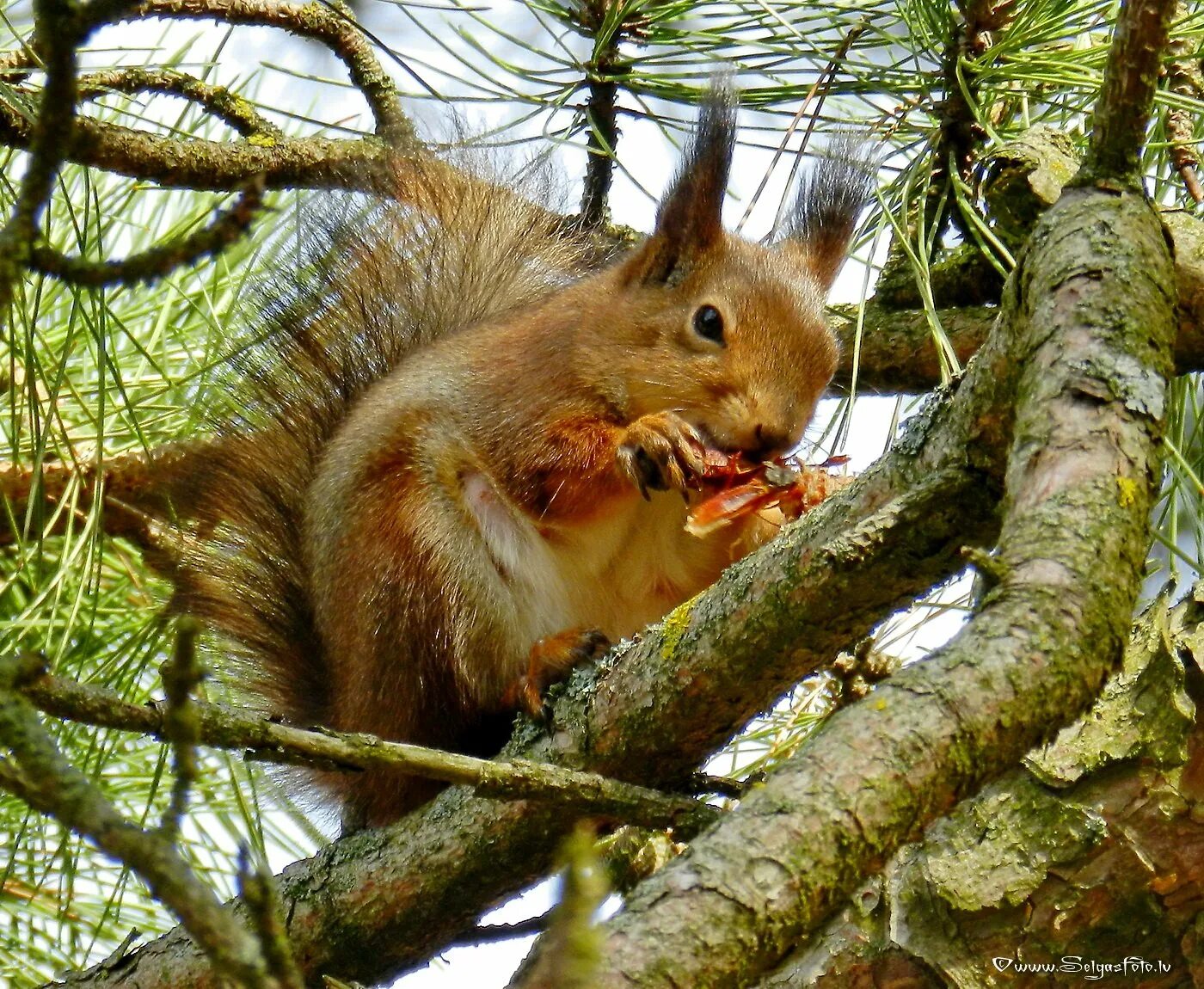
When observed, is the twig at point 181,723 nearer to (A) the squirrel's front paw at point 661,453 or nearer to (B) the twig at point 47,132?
(B) the twig at point 47,132

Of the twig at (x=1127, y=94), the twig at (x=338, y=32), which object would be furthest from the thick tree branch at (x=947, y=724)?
the twig at (x=338, y=32)

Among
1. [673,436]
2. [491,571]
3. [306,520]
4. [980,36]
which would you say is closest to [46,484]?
[306,520]

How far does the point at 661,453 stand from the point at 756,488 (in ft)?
0.51

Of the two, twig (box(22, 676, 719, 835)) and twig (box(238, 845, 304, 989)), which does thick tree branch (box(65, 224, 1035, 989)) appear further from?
twig (box(238, 845, 304, 989))

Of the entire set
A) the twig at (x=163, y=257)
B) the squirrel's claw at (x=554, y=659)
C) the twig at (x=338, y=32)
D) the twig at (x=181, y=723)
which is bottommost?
the squirrel's claw at (x=554, y=659)

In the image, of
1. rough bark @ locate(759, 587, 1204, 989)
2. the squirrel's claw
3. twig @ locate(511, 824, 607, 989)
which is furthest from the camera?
the squirrel's claw

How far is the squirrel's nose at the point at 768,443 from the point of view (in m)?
2.20

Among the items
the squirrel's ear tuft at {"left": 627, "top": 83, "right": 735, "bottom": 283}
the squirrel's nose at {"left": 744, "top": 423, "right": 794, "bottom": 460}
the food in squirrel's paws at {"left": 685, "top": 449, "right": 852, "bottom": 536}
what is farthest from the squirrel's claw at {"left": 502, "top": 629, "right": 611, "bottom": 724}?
the squirrel's ear tuft at {"left": 627, "top": 83, "right": 735, "bottom": 283}

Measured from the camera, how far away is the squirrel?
7.09 feet

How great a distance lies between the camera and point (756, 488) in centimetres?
210

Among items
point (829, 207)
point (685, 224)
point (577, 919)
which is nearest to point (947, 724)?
point (577, 919)

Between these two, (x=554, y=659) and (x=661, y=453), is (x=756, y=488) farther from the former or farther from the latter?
(x=554, y=659)

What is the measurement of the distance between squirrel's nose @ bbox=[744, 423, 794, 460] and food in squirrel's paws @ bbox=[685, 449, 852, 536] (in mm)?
27

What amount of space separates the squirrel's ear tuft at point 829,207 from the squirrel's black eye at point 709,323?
362mm
